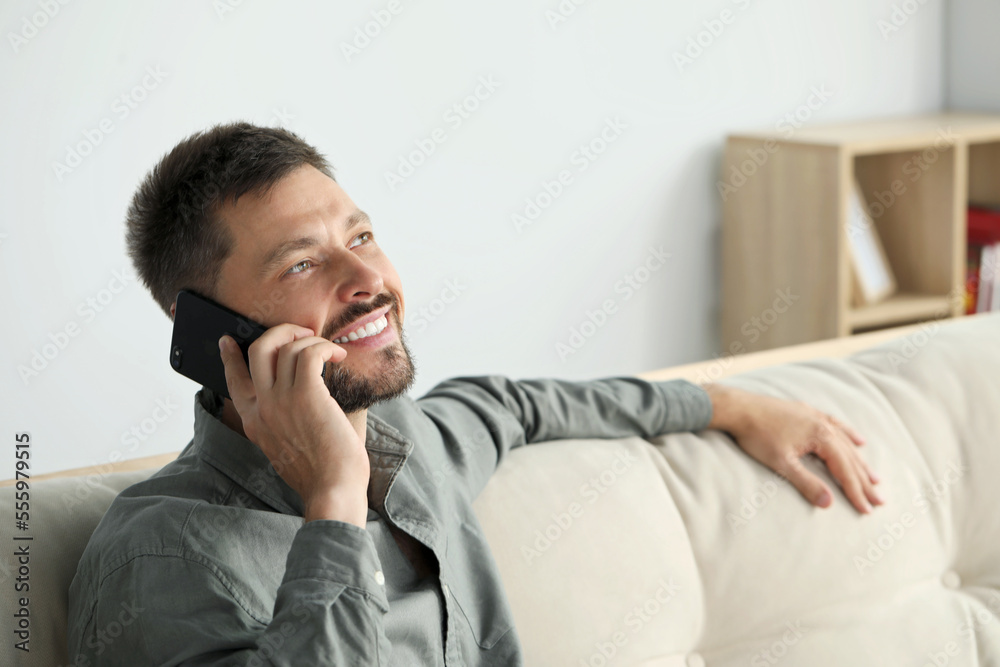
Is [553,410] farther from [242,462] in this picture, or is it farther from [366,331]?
[242,462]

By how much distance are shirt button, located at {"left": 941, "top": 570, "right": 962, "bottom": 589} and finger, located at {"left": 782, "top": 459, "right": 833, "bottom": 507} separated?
249mm

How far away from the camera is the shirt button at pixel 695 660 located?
1.27 meters

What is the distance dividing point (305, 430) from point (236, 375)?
12 cm

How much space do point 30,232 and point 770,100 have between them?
216 cm

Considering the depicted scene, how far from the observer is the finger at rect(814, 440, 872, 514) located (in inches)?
53.6

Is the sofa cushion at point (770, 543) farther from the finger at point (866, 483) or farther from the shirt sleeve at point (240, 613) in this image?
the shirt sleeve at point (240, 613)

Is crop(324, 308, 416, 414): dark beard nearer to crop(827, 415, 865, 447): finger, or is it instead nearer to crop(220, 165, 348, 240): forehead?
crop(220, 165, 348, 240): forehead

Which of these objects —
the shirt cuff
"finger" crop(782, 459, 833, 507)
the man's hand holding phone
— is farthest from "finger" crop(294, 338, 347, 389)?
"finger" crop(782, 459, 833, 507)

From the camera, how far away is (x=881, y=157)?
3.09m

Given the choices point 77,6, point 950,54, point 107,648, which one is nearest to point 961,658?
point 107,648

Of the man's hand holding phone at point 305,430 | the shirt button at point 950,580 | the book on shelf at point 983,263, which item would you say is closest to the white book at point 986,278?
the book on shelf at point 983,263

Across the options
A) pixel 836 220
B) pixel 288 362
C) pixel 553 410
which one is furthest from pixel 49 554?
pixel 836 220

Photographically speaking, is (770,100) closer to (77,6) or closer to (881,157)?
(881,157)

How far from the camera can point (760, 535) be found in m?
1.32
